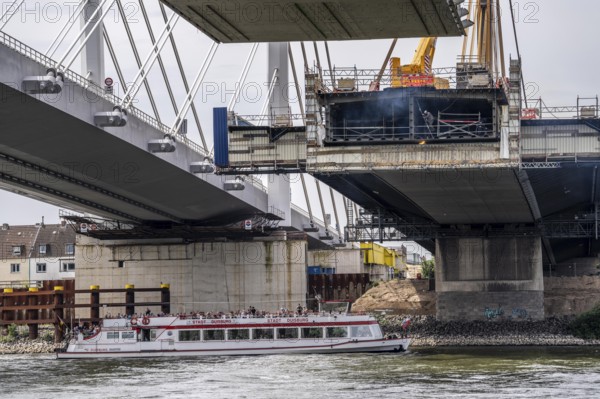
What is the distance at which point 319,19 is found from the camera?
93.9 feet

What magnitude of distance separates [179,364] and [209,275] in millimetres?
30473

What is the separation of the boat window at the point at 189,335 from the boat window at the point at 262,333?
3.46m

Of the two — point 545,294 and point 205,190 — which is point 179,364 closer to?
point 205,190

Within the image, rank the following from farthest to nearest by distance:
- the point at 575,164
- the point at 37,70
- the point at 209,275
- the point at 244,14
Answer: the point at 209,275
the point at 575,164
the point at 37,70
the point at 244,14

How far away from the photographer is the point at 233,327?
78.6m

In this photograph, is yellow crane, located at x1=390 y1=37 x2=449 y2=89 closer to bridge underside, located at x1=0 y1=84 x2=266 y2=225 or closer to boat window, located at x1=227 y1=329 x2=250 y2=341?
bridge underside, located at x1=0 y1=84 x2=266 y2=225

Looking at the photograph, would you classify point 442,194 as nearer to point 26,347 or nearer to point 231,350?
point 231,350

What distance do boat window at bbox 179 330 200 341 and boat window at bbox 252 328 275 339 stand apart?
346 centimetres

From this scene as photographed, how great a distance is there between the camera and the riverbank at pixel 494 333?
3250 inches

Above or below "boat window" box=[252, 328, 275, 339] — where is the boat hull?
below

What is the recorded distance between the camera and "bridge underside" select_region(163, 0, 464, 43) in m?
27.4

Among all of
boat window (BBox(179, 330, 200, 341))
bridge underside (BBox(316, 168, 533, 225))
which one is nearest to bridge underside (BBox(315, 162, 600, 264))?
bridge underside (BBox(316, 168, 533, 225))

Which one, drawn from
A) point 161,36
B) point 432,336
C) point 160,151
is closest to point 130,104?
point 160,151

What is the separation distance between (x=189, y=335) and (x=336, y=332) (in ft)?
29.9
